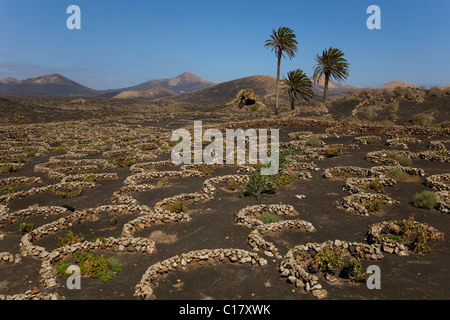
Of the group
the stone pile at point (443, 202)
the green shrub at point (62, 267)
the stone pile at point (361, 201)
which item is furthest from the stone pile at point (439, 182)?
the green shrub at point (62, 267)

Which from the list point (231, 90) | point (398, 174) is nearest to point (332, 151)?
point (398, 174)

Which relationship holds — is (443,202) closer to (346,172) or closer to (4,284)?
(346,172)

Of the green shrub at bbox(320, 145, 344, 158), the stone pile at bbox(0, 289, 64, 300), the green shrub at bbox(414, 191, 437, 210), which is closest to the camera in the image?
the stone pile at bbox(0, 289, 64, 300)

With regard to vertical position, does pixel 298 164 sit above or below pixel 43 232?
above

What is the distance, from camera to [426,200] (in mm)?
13406

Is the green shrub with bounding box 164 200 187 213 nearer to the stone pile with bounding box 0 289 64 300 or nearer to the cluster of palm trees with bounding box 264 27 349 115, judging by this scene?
the stone pile with bounding box 0 289 64 300

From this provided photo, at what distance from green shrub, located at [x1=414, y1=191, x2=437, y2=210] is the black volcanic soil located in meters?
0.28

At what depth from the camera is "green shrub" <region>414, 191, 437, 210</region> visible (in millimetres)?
13344

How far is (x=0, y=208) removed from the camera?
588 inches

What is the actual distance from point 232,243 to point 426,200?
9945mm

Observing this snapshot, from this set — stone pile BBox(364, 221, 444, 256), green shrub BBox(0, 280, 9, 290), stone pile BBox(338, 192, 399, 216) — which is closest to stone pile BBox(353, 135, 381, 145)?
stone pile BBox(338, 192, 399, 216)
